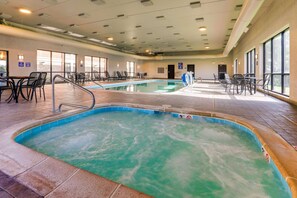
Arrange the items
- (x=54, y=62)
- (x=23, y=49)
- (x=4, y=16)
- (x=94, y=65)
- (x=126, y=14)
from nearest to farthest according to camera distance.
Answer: (x=126, y=14), (x=4, y=16), (x=23, y=49), (x=54, y=62), (x=94, y=65)

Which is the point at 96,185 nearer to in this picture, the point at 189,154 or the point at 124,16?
the point at 189,154

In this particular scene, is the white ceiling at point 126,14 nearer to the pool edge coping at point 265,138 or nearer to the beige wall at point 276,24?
the beige wall at point 276,24

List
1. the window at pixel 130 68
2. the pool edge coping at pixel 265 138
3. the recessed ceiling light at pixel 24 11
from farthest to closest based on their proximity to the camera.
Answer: the window at pixel 130 68
the recessed ceiling light at pixel 24 11
the pool edge coping at pixel 265 138

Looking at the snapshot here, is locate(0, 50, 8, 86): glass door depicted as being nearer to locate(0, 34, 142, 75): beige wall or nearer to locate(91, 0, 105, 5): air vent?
locate(0, 34, 142, 75): beige wall

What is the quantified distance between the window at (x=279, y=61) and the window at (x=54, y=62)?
1007 centimetres

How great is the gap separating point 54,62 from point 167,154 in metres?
12.1

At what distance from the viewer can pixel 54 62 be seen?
484 inches

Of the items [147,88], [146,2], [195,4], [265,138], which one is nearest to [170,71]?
[147,88]

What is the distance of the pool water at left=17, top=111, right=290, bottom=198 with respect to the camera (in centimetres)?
182

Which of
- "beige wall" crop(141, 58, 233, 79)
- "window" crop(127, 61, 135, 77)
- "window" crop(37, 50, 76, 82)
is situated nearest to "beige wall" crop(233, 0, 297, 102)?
"window" crop(37, 50, 76, 82)

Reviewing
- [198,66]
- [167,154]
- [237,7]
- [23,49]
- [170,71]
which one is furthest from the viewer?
[170,71]

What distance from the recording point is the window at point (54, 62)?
1145cm

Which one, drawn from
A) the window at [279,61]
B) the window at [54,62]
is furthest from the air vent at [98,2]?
the window at [279,61]

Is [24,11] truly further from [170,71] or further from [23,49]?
[170,71]
